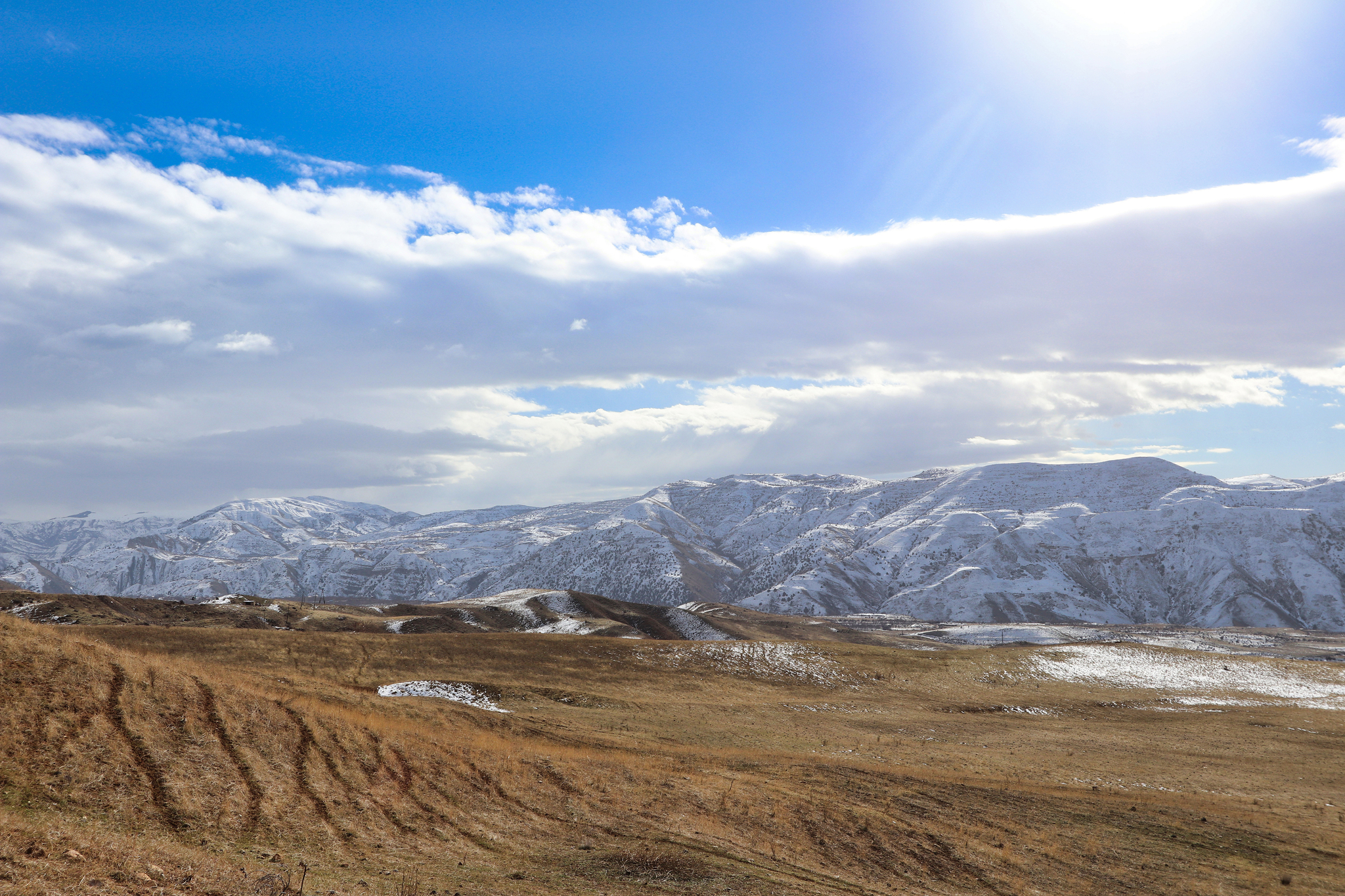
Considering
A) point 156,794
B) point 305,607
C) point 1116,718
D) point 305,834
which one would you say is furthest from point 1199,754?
point 305,607

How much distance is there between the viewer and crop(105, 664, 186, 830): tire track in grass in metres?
15.5

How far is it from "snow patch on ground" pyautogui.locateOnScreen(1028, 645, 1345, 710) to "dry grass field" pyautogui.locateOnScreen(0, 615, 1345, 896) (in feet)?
47.8

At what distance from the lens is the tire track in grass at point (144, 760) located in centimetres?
1548

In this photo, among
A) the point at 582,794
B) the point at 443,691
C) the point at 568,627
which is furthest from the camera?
the point at 568,627

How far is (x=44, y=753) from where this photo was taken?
51.6ft

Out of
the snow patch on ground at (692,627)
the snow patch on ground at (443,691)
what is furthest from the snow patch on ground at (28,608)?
the snow patch on ground at (692,627)

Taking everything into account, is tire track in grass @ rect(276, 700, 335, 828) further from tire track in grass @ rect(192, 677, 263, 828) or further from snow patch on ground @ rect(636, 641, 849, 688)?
snow patch on ground @ rect(636, 641, 849, 688)

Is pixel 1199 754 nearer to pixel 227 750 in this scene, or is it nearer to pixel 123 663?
pixel 227 750

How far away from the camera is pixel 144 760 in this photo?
17.0 metres

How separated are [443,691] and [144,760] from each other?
28.9 m

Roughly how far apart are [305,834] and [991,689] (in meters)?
59.0

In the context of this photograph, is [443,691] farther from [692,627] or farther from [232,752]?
[692,627]

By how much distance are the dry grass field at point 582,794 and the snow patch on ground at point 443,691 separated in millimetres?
1749

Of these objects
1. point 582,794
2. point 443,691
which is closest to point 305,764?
point 582,794
